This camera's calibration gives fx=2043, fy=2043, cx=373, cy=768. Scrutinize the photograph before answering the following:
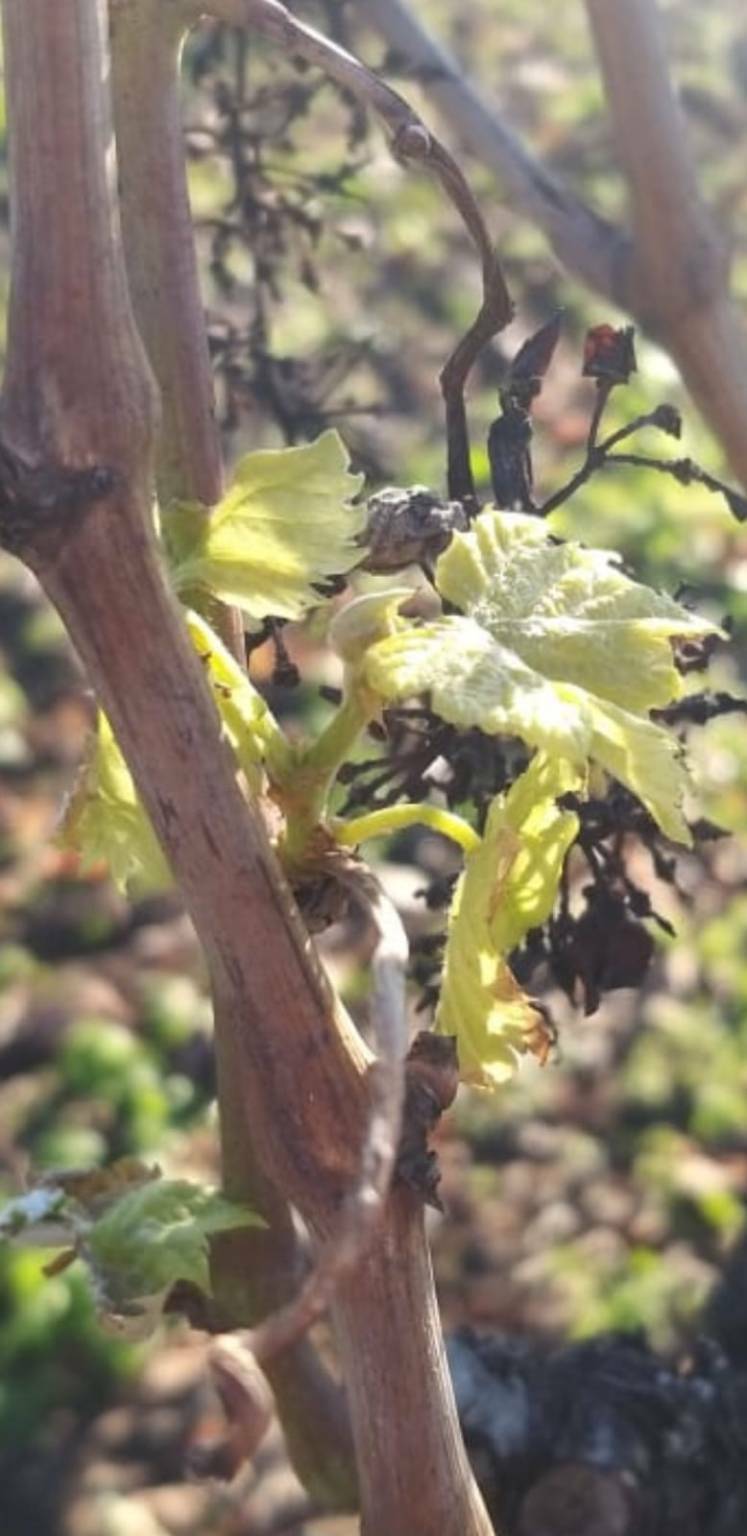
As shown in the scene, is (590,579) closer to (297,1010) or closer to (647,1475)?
(297,1010)

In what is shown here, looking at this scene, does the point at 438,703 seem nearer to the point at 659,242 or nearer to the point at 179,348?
the point at 179,348

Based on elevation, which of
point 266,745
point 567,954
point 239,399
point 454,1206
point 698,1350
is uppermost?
point 266,745

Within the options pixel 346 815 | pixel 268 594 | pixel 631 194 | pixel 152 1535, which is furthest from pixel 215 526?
pixel 152 1535

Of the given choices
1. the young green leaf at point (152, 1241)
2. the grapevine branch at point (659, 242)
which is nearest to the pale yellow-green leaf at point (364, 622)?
the young green leaf at point (152, 1241)

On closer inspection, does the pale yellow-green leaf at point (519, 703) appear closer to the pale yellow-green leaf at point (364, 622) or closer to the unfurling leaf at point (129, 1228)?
the pale yellow-green leaf at point (364, 622)

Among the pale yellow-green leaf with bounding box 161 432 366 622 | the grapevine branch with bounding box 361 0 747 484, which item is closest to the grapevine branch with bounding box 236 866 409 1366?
the pale yellow-green leaf with bounding box 161 432 366 622

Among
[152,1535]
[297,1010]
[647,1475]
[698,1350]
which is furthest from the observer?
[152,1535]

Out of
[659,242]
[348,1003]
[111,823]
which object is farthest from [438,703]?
[348,1003]
